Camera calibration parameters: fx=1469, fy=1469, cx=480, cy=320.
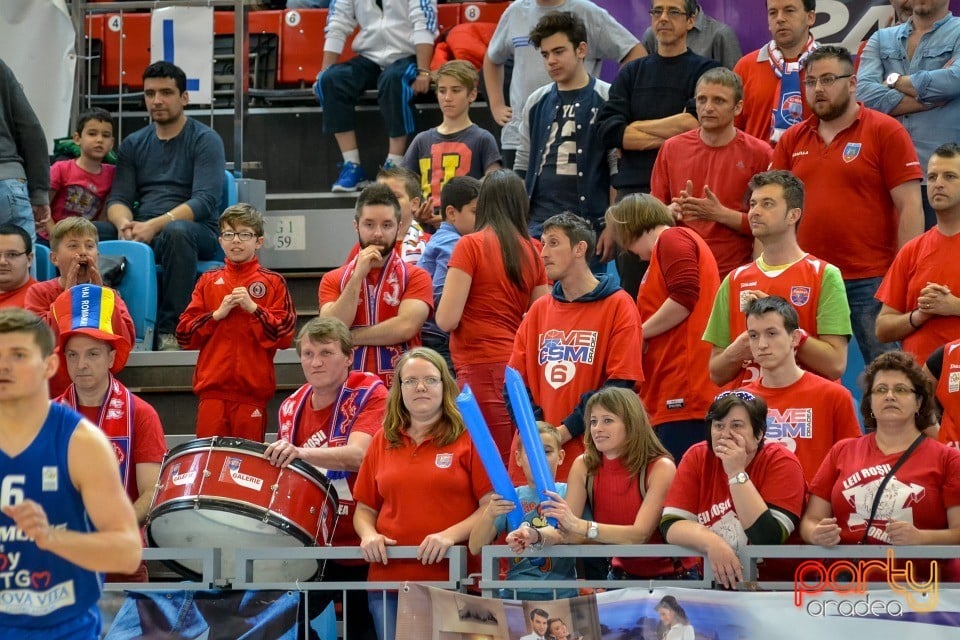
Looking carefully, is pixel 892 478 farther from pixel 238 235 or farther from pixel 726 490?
pixel 238 235

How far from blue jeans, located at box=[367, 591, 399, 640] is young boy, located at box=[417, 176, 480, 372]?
2165 millimetres

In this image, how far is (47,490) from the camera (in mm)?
4082

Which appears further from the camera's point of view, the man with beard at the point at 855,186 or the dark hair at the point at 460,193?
the dark hair at the point at 460,193

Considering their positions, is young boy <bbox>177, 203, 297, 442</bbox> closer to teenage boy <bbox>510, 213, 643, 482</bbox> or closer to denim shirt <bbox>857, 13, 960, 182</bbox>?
teenage boy <bbox>510, 213, 643, 482</bbox>

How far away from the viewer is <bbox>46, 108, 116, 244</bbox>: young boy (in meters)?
9.67

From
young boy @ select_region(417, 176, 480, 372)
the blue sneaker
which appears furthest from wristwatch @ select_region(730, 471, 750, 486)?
the blue sneaker

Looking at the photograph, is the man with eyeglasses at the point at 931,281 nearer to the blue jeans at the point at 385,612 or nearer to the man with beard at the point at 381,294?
the man with beard at the point at 381,294

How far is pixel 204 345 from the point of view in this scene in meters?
7.67

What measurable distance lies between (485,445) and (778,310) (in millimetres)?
1439

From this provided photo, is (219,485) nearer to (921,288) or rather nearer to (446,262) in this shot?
(446,262)

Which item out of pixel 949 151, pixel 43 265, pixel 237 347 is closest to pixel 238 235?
pixel 237 347

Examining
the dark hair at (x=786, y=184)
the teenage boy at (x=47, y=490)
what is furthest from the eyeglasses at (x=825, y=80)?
the teenage boy at (x=47, y=490)

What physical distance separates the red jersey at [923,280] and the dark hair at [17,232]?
14.8 feet

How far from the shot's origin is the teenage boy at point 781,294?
6.24 metres
